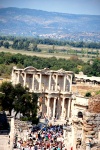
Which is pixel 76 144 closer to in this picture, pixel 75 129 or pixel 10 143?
pixel 75 129

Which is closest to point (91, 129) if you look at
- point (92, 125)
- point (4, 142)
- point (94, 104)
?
point (92, 125)

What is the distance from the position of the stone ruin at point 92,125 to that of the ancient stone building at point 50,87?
50.2 metres

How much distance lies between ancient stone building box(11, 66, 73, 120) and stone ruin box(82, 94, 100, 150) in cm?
5017

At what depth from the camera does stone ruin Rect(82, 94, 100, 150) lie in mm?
17812

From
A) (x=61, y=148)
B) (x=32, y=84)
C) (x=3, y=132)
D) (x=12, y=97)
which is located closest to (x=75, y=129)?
(x=61, y=148)

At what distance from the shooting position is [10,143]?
29.4 metres

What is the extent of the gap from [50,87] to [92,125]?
52544 mm

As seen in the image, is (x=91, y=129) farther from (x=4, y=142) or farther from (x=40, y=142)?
(x=40, y=142)

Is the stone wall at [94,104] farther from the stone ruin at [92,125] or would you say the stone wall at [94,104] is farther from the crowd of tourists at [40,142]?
the crowd of tourists at [40,142]

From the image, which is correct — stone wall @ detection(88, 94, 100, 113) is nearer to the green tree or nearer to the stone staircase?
the stone staircase

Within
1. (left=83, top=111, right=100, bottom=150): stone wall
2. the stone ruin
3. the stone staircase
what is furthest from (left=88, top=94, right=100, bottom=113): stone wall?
the stone staircase

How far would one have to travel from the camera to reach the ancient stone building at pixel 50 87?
69.3m

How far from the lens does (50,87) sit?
232ft

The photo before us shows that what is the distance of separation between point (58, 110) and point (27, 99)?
1979 cm
